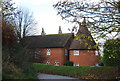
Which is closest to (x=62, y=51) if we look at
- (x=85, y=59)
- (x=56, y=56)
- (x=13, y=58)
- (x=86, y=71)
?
(x=56, y=56)

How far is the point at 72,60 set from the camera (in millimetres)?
35531

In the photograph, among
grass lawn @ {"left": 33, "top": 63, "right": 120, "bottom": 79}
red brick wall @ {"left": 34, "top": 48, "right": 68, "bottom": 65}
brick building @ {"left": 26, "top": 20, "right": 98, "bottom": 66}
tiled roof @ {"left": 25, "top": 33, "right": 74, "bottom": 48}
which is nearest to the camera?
grass lawn @ {"left": 33, "top": 63, "right": 120, "bottom": 79}

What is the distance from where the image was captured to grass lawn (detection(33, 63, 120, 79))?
Result: 1595 centimetres

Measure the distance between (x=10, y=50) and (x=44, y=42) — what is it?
101ft

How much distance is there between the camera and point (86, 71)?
701 inches

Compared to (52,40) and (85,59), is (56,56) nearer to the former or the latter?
(52,40)

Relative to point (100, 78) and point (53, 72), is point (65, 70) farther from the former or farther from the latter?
point (100, 78)

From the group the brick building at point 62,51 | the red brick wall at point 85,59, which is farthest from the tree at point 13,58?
the red brick wall at point 85,59

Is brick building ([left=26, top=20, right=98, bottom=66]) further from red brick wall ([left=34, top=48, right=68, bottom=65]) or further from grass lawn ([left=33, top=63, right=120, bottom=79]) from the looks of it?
grass lawn ([left=33, top=63, right=120, bottom=79])

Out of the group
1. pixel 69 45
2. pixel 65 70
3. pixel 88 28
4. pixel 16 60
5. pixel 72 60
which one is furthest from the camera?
pixel 69 45

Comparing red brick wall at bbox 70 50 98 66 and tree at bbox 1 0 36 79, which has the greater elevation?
tree at bbox 1 0 36 79

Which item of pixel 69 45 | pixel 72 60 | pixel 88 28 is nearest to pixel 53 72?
pixel 88 28

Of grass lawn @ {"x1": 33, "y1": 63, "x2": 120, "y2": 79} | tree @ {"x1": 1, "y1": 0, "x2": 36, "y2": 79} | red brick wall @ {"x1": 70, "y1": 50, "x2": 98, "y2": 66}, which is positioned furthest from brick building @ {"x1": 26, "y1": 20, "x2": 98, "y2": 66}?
tree @ {"x1": 1, "y1": 0, "x2": 36, "y2": 79}

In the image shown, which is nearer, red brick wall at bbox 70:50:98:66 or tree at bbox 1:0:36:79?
tree at bbox 1:0:36:79
